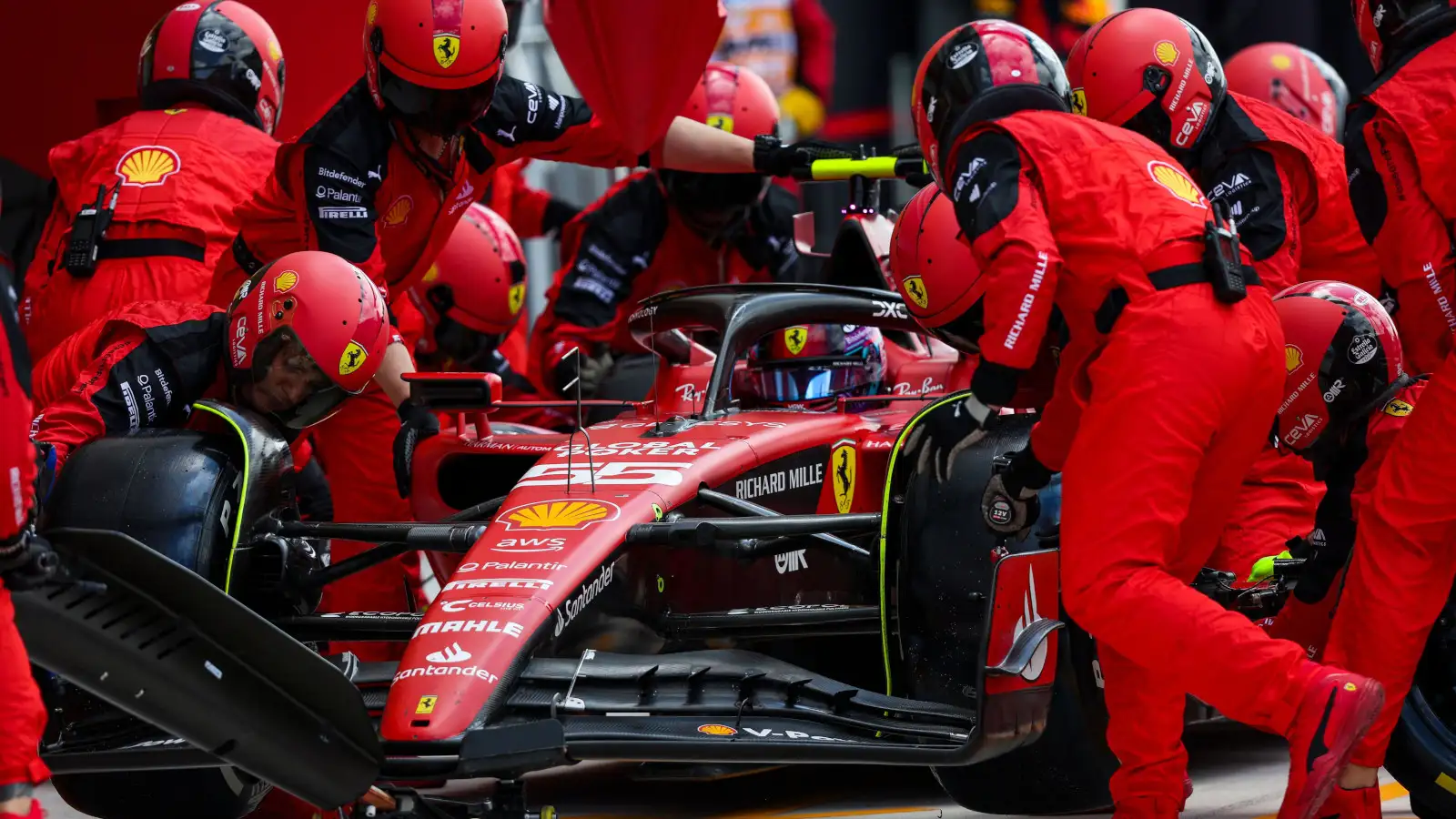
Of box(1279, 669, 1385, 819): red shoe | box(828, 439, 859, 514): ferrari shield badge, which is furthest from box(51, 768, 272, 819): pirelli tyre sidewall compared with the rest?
box(1279, 669, 1385, 819): red shoe

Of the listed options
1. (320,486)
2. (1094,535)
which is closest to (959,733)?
(1094,535)

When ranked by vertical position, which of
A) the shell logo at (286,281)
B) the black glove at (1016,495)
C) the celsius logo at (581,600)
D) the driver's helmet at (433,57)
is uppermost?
the driver's helmet at (433,57)

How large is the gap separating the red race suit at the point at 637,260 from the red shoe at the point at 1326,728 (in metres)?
4.82

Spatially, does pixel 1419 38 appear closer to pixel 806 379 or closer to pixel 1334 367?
pixel 1334 367

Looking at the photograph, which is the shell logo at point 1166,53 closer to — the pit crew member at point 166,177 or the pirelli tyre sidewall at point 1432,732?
the pirelli tyre sidewall at point 1432,732

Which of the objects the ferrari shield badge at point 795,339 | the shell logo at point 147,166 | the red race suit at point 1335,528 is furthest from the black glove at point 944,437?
the shell logo at point 147,166

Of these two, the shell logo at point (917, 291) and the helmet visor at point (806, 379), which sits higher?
the shell logo at point (917, 291)

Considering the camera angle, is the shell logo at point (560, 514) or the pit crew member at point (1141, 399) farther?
the shell logo at point (560, 514)

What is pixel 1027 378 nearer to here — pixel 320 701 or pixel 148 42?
pixel 320 701

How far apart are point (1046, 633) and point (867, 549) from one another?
0.90m

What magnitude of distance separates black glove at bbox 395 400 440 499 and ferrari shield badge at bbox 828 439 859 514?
4.08 ft

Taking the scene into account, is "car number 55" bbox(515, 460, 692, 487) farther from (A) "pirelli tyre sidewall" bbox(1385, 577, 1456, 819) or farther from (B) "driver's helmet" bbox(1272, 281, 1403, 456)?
(A) "pirelli tyre sidewall" bbox(1385, 577, 1456, 819)

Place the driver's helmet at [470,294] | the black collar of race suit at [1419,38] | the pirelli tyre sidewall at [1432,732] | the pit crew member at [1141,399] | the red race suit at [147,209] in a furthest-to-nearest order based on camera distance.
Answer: the driver's helmet at [470,294] < the red race suit at [147,209] < the black collar of race suit at [1419,38] < the pirelli tyre sidewall at [1432,732] < the pit crew member at [1141,399]

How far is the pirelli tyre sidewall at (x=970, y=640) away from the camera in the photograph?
4.49 m
